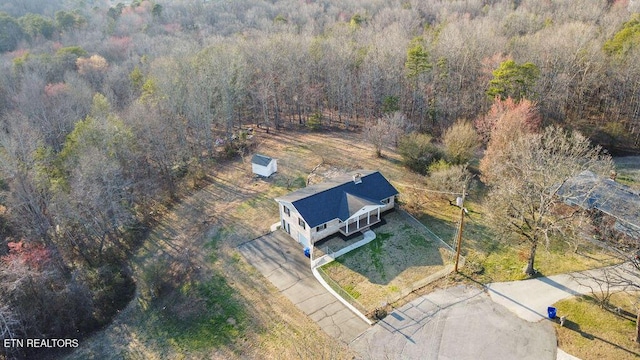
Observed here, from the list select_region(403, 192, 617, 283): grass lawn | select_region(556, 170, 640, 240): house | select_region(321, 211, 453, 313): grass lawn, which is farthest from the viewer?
select_region(556, 170, 640, 240): house

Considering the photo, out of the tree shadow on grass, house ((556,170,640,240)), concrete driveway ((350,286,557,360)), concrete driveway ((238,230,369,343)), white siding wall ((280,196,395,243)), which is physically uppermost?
house ((556,170,640,240))

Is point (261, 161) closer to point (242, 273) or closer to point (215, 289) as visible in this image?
point (242, 273)

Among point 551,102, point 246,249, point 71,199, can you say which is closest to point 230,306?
point 246,249

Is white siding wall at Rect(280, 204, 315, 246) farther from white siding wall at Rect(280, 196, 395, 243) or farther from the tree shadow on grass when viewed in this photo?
the tree shadow on grass

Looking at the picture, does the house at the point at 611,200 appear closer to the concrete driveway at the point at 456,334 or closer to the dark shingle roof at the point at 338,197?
the concrete driveway at the point at 456,334

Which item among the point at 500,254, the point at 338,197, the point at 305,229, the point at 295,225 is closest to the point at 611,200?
the point at 500,254

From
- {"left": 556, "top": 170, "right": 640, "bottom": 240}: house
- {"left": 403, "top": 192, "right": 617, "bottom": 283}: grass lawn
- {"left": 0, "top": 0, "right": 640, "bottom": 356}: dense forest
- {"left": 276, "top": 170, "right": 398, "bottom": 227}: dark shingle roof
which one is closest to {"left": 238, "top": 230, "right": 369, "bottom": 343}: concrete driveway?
{"left": 276, "top": 170, "right": 398, "bottom": 227}: dark shingle roof
